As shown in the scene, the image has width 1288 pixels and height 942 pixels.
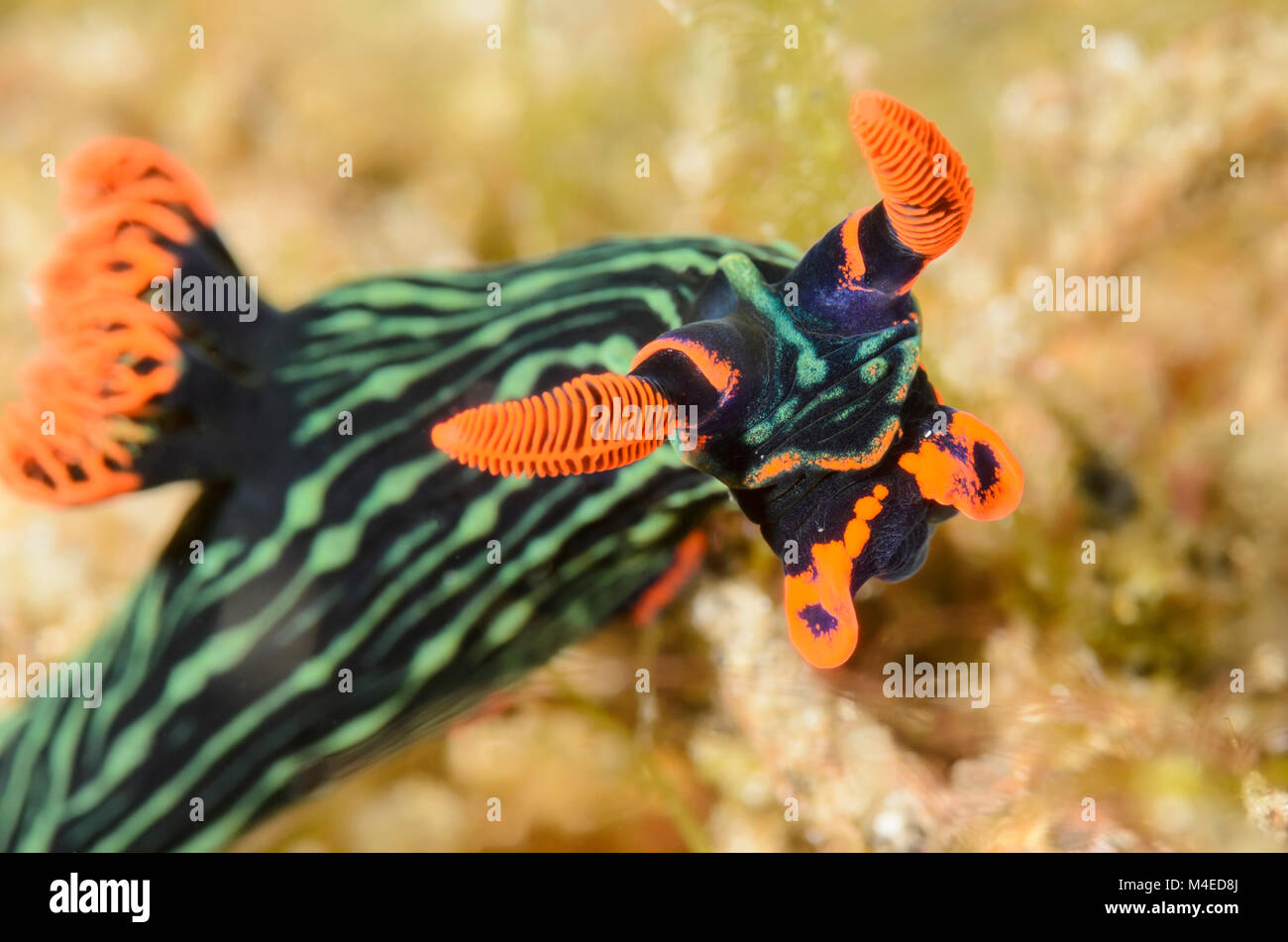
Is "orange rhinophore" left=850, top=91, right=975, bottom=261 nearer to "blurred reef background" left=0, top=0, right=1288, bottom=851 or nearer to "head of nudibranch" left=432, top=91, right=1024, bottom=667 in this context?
"head of nudibranch" left=432, top=91, right=1024, bottom=667

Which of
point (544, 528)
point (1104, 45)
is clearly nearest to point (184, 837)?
point (544, 528)

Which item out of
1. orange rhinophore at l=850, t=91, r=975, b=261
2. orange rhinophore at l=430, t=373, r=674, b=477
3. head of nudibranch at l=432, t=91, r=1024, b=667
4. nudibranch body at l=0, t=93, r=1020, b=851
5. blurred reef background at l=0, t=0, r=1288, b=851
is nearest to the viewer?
orange rhinophore at l=430, t=373, r=674, b=477

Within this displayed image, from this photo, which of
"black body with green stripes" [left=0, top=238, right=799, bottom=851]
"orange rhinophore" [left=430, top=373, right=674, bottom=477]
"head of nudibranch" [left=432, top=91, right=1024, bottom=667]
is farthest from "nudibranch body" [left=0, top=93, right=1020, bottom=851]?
"orange rhinophore" [left=430, top=373, right=674, bottom=477]

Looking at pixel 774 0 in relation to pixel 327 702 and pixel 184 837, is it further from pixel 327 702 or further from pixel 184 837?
pixel 184 837

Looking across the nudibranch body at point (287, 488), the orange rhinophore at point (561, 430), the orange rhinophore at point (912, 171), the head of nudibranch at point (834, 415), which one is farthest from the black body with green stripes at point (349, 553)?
the orange rhinophore at point (561, 430)

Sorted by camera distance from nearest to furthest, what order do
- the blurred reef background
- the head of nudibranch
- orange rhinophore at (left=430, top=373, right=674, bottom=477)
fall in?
1. orange rhinophore at (left=430, top=373, right=674, bottom=477)
2. the head of nudibranch
3. the blurred reef background

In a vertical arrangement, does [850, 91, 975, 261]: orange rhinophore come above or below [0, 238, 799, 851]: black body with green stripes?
above

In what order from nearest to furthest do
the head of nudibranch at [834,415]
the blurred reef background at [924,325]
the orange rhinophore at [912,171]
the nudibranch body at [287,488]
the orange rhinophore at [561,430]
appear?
the orange rhinophore at [561,430] → the orange rhinophore at [912,171] → the head of nudibranch at [834,415] → the nudibranch body at [287,488] → the blurred reef background at [924,325]

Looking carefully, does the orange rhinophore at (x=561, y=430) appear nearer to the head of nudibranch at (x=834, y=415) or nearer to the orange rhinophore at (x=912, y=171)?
the head of nudibranch at (x=834, y=415)
